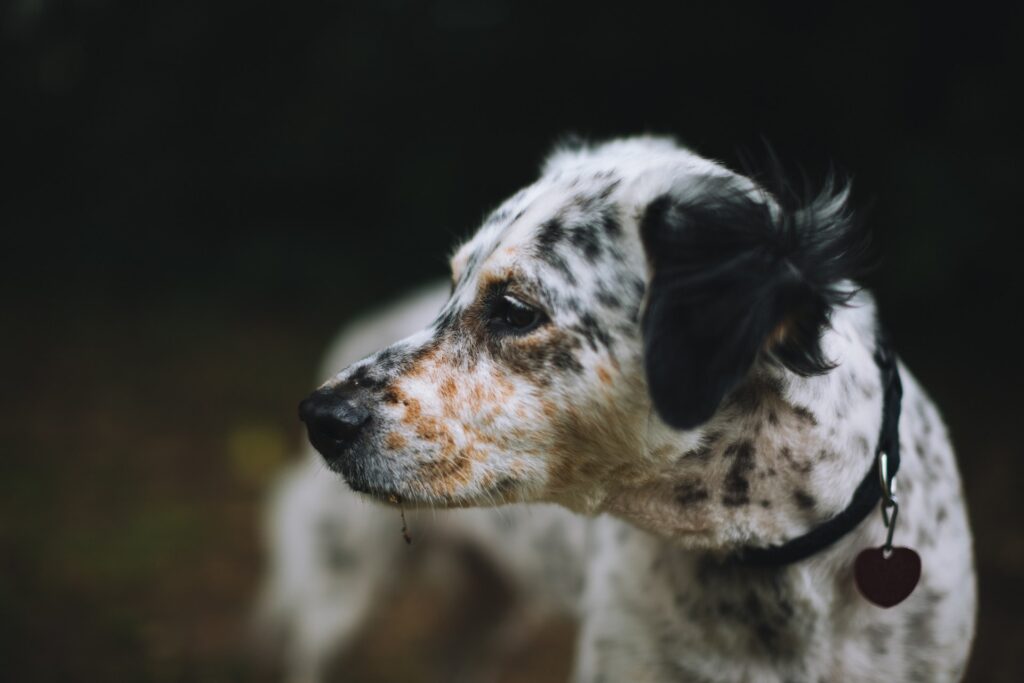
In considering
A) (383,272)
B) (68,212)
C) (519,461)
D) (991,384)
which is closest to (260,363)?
(383,272)

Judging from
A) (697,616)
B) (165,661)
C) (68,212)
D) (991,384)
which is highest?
(68,212)

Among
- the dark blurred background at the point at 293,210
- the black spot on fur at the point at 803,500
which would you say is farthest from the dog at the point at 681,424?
the dark blurred background at the point at 293,210

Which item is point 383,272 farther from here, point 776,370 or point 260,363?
point 776,370

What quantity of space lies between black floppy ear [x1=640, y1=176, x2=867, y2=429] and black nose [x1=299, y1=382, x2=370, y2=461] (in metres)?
0.59

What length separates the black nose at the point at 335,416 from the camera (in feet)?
6.11

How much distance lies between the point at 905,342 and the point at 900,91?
57.2 inches

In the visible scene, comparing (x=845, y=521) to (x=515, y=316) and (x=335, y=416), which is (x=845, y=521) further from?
(x=335, y=416)

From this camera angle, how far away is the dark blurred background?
457 cm

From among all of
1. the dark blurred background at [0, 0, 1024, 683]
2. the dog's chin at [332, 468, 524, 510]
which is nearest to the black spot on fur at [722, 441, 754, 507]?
the dog's chin at [332, 468, 524, 510]

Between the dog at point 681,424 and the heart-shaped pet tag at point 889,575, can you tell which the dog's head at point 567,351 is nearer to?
the dog at point 681,424

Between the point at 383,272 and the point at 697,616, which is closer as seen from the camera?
the point at 697,616

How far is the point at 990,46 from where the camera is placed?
16.1 ft

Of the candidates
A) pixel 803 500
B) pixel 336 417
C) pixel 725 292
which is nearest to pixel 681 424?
pixel 725 292

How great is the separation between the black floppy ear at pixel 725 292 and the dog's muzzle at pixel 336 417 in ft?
1.94
